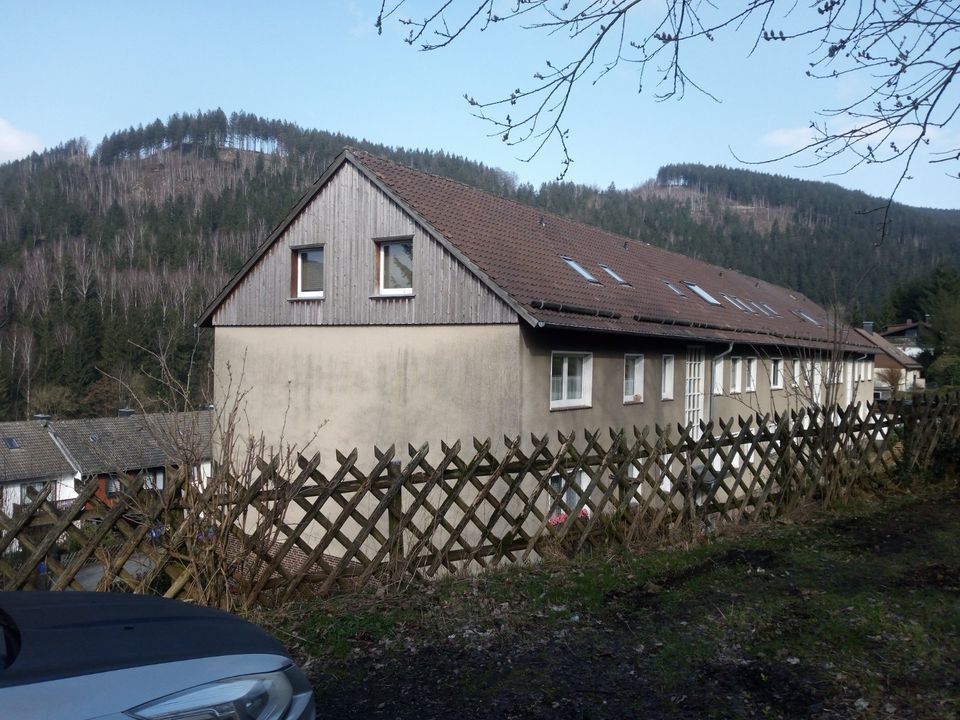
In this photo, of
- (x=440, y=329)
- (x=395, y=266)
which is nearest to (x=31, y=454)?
(x=395, y=266)

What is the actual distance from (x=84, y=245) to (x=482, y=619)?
91.8 m

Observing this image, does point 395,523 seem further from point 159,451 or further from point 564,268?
point 564,268

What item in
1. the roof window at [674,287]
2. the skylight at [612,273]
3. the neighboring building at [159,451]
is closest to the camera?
the neighboring building at [159,451]

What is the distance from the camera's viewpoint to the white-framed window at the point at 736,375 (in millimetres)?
20812

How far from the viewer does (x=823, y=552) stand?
278 inches

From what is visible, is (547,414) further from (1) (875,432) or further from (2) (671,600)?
(2) (671,600)

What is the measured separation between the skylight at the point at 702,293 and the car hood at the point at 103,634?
2138 centimetres

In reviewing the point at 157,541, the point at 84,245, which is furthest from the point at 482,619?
the point at 84,245

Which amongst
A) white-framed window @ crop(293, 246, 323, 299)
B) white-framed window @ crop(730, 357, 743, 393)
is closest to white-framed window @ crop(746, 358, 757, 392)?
white-framed window @ crop(730, 357, 743, 393)

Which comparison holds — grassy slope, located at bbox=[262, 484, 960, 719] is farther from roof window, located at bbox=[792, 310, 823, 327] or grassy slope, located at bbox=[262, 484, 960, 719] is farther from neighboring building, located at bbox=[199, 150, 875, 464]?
roof window, located at bbox=[792, 310, 823, 327]

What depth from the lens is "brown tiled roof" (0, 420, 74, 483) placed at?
35781 mm

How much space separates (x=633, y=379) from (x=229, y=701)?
14.7m

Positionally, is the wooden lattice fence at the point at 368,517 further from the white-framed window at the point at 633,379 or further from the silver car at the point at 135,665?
the white-framed window at the point at 633,379

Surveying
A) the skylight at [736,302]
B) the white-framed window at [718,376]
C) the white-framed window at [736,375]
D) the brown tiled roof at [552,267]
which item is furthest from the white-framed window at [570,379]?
the skylight at [736,302]
